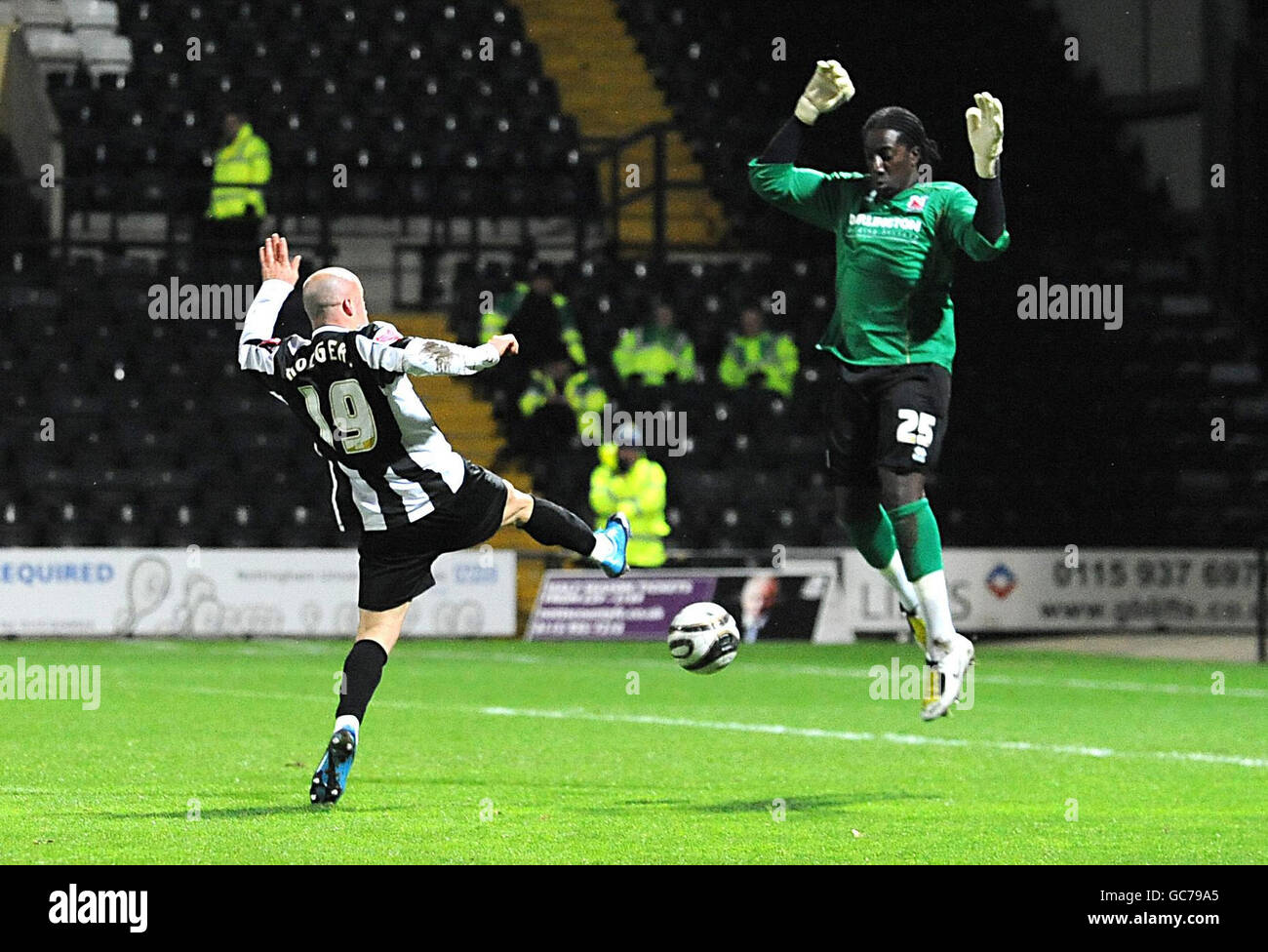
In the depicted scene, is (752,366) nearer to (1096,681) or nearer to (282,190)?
(282,190)

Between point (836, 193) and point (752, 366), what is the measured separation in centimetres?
1333

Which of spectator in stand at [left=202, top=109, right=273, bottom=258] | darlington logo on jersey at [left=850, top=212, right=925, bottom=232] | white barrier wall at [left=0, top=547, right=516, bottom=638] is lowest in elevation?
white barrier wall at [left=0, top=547, right=516, bottom=638]

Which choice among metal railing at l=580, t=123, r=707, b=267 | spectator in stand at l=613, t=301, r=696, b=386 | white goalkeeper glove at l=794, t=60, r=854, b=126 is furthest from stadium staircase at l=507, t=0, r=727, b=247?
white goalkeeper glove at l=794, t=60, r=854, b=126

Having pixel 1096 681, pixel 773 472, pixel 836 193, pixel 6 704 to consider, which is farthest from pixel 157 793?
pixel 773 472

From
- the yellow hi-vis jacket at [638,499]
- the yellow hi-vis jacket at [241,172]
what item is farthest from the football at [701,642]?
the yellow hi-vis jacket at [241,172]

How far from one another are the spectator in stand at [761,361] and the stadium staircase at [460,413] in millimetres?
2503

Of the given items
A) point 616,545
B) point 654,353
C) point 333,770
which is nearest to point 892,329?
point 616,545

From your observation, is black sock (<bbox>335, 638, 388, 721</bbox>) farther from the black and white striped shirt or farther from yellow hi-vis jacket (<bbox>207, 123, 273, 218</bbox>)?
yellow hi-vis jacket (<bbox>207, 123, 273, 218</bbox>)

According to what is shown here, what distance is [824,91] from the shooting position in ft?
29.8

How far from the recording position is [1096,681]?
16.3 metres

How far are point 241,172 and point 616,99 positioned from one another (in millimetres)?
6307

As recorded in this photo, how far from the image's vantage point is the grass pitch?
288 inches

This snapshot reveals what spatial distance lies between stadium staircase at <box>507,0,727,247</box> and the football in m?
17.2

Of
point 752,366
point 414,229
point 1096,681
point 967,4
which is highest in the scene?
point 967,4
